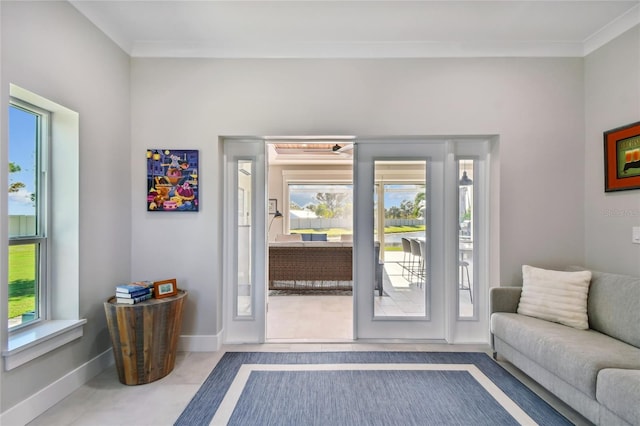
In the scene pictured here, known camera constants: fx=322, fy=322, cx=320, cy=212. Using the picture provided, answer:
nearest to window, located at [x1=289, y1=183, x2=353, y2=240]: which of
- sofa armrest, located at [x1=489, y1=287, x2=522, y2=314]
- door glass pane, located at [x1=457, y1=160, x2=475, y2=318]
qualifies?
door glass pane, located at [x1=457, y1=160, x2=475, y2=318]

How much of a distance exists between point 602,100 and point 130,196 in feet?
14.4

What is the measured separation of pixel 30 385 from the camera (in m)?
2.01

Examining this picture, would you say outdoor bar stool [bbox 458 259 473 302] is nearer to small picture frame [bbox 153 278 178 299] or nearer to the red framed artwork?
the red framed artwork

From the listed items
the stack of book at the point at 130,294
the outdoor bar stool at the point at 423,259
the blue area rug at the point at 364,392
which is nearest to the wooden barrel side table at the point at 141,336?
the stack of book at the point at 130,294

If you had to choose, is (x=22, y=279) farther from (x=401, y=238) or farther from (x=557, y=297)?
(x=557, y=297)

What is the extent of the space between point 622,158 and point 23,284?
4628 millimetres

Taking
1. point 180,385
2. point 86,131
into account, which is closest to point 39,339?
point 180,385

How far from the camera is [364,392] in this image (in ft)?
7.67

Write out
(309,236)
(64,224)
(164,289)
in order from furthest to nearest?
(309,236), (164,289), (64,224)

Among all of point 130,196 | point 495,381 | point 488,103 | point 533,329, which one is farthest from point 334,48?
point 495,381

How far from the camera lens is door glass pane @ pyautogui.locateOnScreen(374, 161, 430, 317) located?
10.7 feet

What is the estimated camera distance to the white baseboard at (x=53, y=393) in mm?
1905

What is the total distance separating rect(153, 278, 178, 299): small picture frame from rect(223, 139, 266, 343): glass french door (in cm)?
59

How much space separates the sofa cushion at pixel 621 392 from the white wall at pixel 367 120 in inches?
52.9
